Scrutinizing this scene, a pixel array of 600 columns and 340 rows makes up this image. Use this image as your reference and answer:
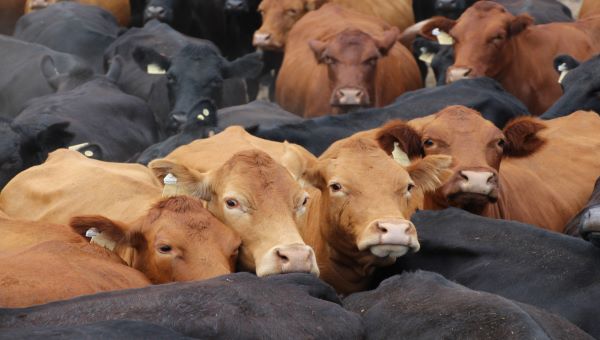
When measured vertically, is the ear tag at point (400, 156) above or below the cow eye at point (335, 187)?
below

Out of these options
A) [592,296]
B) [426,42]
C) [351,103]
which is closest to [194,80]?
[351,103]

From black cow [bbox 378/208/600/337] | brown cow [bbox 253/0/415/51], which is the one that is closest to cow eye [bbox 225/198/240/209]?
black cow [bbox 378/208/600/337]

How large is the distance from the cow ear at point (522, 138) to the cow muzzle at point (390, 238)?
5.86 feet

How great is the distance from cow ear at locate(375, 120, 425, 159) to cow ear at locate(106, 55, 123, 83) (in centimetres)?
450

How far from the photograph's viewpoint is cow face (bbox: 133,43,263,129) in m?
9.82

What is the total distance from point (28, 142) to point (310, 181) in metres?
3.19

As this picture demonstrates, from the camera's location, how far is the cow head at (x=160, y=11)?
41.4 feet

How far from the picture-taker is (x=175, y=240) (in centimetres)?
547

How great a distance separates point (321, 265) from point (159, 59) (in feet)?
15.1

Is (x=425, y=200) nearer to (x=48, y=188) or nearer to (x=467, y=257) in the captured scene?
(x=467, y=257)

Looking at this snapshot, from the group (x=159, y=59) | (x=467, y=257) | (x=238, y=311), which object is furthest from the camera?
(x=159, y=59)

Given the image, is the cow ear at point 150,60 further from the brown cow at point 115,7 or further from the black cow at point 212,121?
the brown cow at point 115,7

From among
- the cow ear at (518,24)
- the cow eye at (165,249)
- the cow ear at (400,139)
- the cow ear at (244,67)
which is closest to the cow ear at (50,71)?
the cow ear at (244,67)

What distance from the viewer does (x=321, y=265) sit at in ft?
20.0
